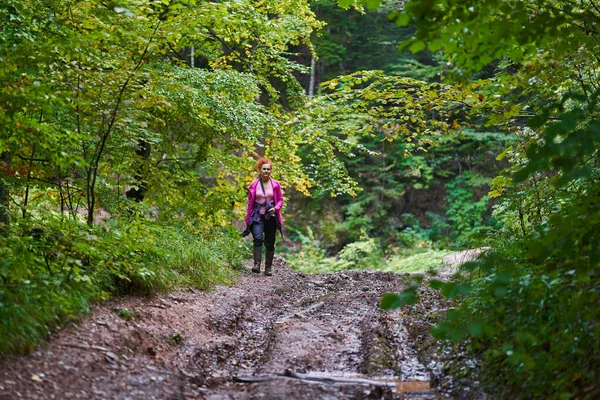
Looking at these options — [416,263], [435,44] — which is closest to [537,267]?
[435,44]

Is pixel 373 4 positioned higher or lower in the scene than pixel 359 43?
lower

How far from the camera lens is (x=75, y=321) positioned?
489 cm

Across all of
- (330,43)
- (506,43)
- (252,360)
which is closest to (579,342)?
(506,43)

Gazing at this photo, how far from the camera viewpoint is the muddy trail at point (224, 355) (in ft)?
13.7

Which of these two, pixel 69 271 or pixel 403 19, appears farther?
pixel 69 271

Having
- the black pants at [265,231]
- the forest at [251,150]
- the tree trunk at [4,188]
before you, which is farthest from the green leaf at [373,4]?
the black pants at [265,231]

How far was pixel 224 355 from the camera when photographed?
18.6 ft

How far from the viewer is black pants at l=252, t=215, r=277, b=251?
10.8 m

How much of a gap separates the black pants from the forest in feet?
2.05

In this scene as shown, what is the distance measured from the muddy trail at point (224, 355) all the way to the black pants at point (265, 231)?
8.99 ft

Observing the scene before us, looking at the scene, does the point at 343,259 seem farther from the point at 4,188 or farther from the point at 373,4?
the point at 373,4

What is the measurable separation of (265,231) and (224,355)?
547cm

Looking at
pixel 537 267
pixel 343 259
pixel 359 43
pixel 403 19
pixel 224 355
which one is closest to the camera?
pixel 403 19

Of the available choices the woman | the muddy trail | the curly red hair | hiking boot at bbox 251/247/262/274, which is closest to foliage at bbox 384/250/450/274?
hiking boot at bbox 251/247/262/274
